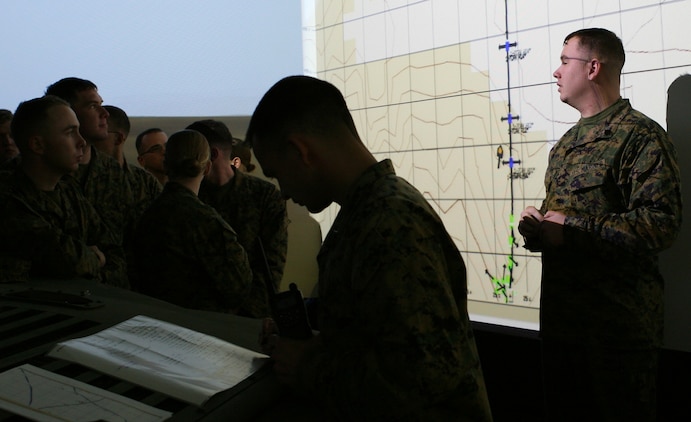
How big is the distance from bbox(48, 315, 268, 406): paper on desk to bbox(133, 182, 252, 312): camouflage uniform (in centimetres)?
90

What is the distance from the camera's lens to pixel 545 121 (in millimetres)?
2260

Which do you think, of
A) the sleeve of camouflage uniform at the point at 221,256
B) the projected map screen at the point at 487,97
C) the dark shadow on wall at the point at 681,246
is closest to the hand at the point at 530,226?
the projected map screen at the point at 487,97

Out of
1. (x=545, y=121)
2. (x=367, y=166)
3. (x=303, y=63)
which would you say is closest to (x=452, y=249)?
(x=367, y=166)

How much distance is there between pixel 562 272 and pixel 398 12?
5.27ft

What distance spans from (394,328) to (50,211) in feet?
4.74

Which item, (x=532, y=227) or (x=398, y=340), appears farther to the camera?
(x=532, y=227)

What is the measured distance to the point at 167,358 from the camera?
0.85m

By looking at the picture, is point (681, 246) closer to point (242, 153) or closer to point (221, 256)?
point (221, 256)

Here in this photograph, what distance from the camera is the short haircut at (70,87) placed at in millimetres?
2383

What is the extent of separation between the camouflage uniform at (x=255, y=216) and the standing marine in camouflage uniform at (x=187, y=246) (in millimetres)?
459

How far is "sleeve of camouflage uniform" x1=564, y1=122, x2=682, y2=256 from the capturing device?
1.70m

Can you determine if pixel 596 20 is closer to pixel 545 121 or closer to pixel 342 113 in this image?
pixel 545 121

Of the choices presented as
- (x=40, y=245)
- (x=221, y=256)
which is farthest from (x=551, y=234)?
(x=40, y=245)

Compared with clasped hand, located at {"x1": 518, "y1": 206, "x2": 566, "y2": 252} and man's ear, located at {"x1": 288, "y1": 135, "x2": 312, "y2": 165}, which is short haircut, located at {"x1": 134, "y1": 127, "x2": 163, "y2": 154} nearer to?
clasped hand, located at {"x1": 518, "y1": 206, "x2": 566, "y2": 252}
